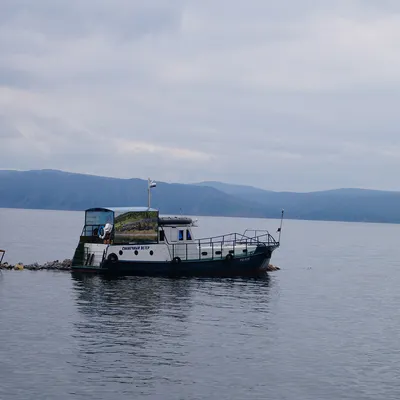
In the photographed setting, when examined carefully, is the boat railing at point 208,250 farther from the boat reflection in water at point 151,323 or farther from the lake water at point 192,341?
the lake water at point 192,341

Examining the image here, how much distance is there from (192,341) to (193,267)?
28956 mm

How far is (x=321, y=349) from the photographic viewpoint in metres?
34.8

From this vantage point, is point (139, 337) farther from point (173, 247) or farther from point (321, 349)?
point (173, 247)

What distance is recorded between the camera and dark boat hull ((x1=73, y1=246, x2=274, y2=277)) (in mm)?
63844

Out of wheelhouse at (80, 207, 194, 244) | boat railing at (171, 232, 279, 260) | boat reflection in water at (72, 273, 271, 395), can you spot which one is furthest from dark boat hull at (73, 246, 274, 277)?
wheelhouse at (80, 207, 194, 244)

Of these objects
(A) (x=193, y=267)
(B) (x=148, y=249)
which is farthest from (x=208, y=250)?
(B) (x=148, y=249)

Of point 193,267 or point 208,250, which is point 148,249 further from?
point 208,250

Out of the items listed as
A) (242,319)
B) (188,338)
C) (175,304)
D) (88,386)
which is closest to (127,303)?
(175,304)

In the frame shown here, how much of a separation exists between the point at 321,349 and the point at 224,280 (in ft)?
96.3

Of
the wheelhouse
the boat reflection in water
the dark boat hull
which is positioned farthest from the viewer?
the dark boat hull

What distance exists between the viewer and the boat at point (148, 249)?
63.6 meters

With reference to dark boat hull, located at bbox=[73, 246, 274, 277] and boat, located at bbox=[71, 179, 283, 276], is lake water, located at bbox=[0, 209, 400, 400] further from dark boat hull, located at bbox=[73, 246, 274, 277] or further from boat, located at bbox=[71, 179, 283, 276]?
boat, located at bbox=[71, 179, 283, 276]

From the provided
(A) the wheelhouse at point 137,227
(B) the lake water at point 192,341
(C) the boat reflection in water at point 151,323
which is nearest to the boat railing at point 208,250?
(A) the wheelhouse at point 137,227

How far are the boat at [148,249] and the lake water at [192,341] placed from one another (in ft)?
7.65
